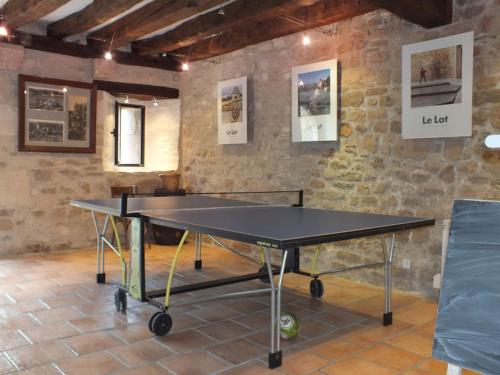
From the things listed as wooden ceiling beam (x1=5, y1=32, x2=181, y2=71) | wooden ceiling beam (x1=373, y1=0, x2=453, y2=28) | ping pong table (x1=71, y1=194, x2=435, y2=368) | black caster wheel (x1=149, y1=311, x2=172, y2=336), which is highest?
wooden ceiling beam (x1=5, y1=32, x2=181, y2=71)

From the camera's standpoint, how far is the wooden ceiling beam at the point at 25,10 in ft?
14.9

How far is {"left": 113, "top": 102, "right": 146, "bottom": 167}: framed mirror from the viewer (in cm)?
698

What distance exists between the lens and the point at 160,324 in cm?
310

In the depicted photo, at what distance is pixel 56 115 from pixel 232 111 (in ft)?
7.65

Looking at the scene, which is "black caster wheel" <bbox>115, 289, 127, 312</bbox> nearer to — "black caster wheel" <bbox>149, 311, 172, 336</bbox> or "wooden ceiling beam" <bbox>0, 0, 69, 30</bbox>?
"black caster wheel" <bbox>149, 311, 172, 336</bbox>

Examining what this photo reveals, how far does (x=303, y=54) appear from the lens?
17.2ft

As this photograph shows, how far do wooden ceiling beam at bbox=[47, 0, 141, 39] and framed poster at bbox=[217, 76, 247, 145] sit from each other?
5.94 ft

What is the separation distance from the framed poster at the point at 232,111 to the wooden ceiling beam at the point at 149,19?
127 centimetres

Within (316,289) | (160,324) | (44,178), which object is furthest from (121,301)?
(44,178)

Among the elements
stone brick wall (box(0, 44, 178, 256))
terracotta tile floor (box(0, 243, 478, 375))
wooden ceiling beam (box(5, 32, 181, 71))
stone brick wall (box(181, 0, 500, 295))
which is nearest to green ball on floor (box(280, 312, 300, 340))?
terracotta tile floor (box(0, 243, 478, 375))

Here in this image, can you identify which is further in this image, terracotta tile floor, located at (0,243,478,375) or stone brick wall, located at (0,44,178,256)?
stone brick wall, located at (0,44,178,256)

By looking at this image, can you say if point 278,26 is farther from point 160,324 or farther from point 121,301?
point 160,324

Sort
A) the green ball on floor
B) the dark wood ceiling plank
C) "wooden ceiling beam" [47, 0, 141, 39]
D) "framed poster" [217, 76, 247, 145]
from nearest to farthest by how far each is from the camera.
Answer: the green ball on floor
"wooden ceiling beam" [47, 0, 141, 39]
"framed poster" [217, 76, 247, 145]
the dark wood ceiling plank

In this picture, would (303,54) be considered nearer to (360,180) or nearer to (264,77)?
(264,77)
